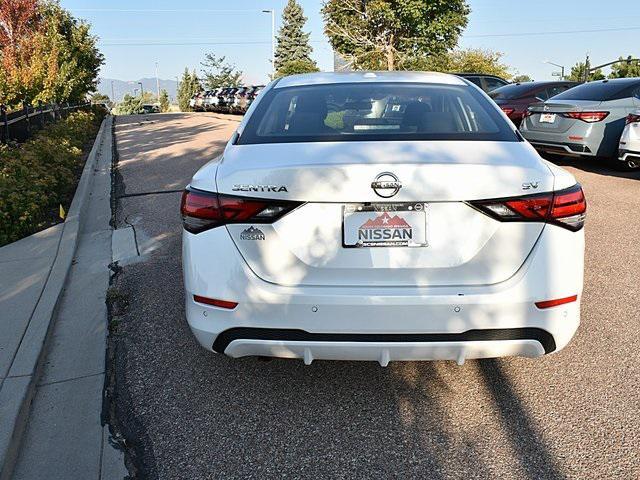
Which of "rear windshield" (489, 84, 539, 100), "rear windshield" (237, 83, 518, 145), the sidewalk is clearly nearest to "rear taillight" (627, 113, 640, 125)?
"rear windshield" (489, 84, 539, 100)

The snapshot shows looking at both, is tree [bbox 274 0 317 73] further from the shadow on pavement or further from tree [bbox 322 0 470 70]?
the shadow on pavement

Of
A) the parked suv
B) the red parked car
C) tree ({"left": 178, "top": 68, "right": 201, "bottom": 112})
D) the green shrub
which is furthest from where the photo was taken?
tree ({"left": 178, "top": 68, "right": 201, "bottom": 112})

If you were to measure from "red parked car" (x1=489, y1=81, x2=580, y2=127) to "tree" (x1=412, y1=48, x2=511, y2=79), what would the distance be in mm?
17214

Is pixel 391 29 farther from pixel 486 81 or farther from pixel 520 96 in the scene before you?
pixel 520 96

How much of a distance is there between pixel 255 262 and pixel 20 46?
20523mm

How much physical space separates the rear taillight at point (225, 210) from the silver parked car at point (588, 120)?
26.8ft

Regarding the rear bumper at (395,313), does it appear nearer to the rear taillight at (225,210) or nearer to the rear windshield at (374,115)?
the rear taillight at (225,210)

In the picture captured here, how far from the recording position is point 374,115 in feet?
11.4

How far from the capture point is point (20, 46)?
19422 mm

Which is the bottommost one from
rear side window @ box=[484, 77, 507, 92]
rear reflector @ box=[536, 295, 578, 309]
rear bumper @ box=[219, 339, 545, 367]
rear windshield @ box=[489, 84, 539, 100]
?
rear bumper @ box=[219, 339, 545, 367]

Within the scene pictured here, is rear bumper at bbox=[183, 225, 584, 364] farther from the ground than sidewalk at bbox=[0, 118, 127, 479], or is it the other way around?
rear bumper at bbox=[183, 225, 584, 364]

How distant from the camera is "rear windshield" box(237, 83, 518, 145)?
2971 millimetres

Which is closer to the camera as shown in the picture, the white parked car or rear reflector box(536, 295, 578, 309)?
rear reflector box(536, 295, 578, 309)

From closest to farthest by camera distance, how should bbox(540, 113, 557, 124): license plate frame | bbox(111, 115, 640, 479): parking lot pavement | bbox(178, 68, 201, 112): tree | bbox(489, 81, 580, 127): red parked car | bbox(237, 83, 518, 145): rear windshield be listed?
bbox(111, 115, 640, 479): parking lot pavement < bbox(237, 83, 518, 145): rear windshield < bbox(540, 113, 557, 124): license plate frame < bbox(489, 81, 580, 127): red parked car < bbox(178, 68, 201, 112): tree
